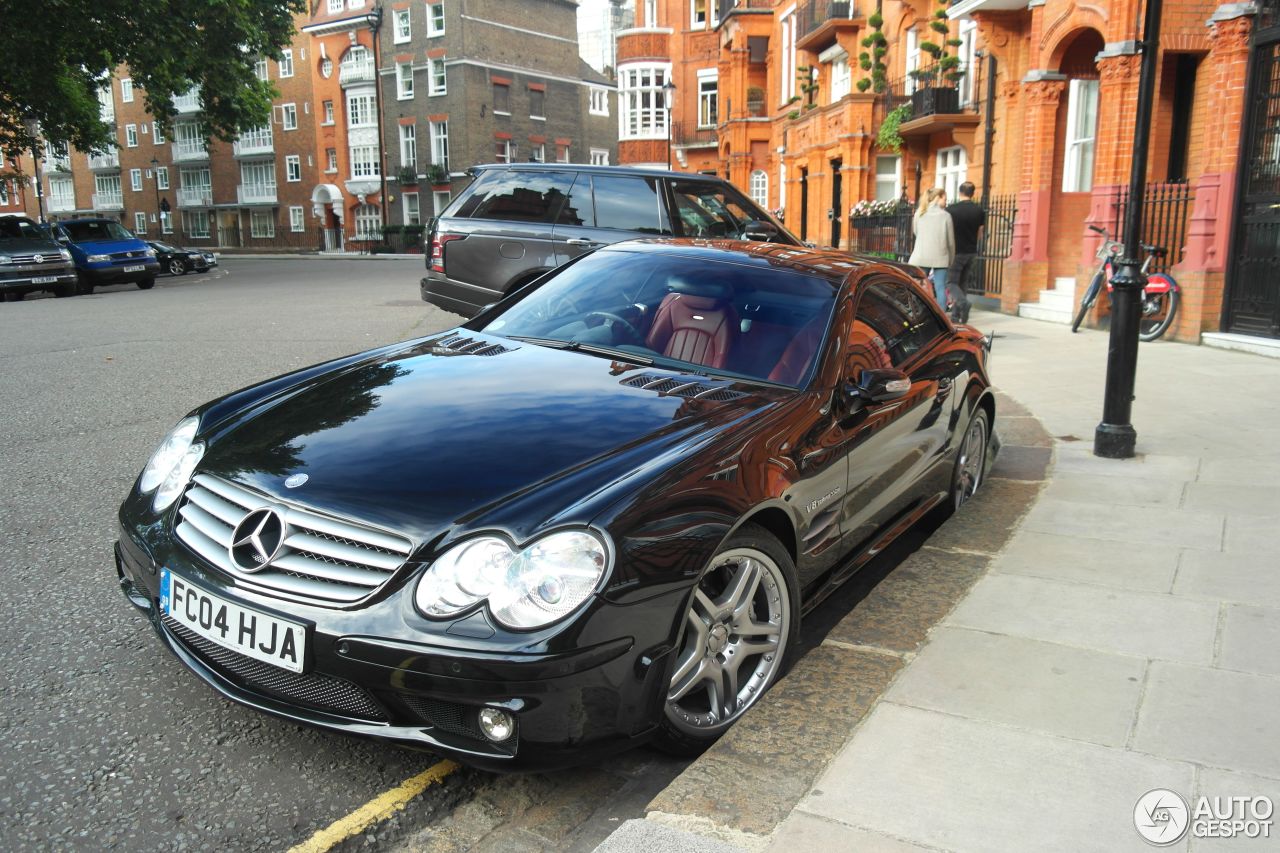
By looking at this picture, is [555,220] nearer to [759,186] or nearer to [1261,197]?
[1261,197]

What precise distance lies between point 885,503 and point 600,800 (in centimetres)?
189

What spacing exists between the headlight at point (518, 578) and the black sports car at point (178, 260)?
32043mm

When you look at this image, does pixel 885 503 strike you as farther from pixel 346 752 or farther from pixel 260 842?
pixel 260 842

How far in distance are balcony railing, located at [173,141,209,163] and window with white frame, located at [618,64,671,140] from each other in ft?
105

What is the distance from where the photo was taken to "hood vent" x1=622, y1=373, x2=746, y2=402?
3.47m

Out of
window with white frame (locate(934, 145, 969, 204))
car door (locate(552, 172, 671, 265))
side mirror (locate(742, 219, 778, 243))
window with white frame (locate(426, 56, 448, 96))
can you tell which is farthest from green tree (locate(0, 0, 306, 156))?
window with white frame (locate(426, 56, 448, 96))

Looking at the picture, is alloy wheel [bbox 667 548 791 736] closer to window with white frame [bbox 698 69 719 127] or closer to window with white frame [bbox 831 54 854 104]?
window with white frame [bbox 831 54 854 104]

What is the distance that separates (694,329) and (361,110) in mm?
58512

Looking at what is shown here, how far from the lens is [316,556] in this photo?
260 centimetres

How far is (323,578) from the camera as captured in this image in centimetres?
255

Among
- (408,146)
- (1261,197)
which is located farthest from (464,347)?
(408,146)

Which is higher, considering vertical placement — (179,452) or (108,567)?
(179,452)

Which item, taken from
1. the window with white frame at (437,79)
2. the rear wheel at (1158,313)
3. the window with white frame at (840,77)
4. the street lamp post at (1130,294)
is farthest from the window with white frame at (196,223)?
the street lamp post at (1130,294)

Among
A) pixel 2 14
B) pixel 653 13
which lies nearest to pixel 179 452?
pixel 2 14
